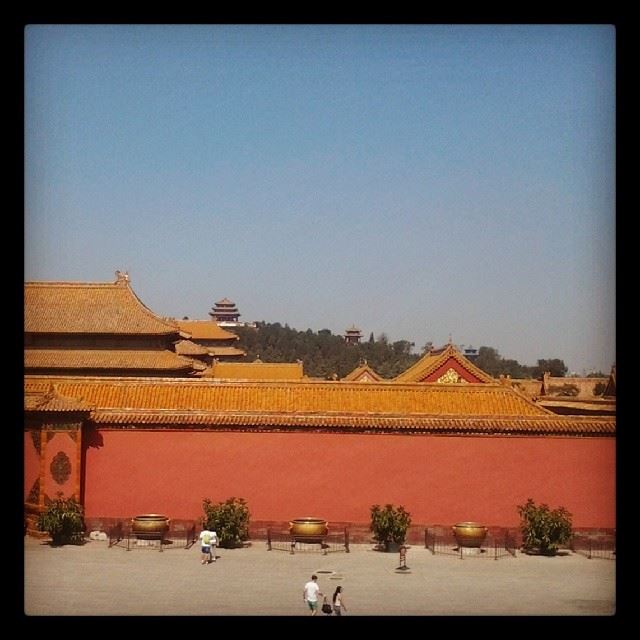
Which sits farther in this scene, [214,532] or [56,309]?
[56,309]

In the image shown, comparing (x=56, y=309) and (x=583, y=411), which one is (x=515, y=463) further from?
(x=56, y=309)

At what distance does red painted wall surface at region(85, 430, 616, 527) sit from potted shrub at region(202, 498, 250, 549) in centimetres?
72

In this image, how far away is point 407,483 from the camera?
57.8 ft

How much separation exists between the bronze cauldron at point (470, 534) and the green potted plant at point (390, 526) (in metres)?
0.89

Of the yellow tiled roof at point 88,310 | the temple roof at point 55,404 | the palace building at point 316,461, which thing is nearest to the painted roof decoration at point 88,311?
the yellow tiled roof at point 88,310

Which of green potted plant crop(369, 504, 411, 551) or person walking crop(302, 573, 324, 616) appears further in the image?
green potted plant crop(369, 504, 411, 551)

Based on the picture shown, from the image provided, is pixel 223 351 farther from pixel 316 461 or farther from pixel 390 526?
pixel 390 526

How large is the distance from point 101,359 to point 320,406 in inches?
301

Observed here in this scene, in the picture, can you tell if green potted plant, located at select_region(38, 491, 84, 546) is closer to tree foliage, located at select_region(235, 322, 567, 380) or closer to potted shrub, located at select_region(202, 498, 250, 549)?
potted shrub, located at select_region(202, 498, 250, 549)

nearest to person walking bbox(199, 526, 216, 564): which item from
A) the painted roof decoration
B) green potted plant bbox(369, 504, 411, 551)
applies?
green potted plant bbox(369, 504, 411, 551)

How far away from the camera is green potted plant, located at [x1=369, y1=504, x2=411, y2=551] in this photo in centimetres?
1680

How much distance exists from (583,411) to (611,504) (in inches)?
138

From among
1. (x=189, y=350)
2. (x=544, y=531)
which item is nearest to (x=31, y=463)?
(x=544, y=531)
